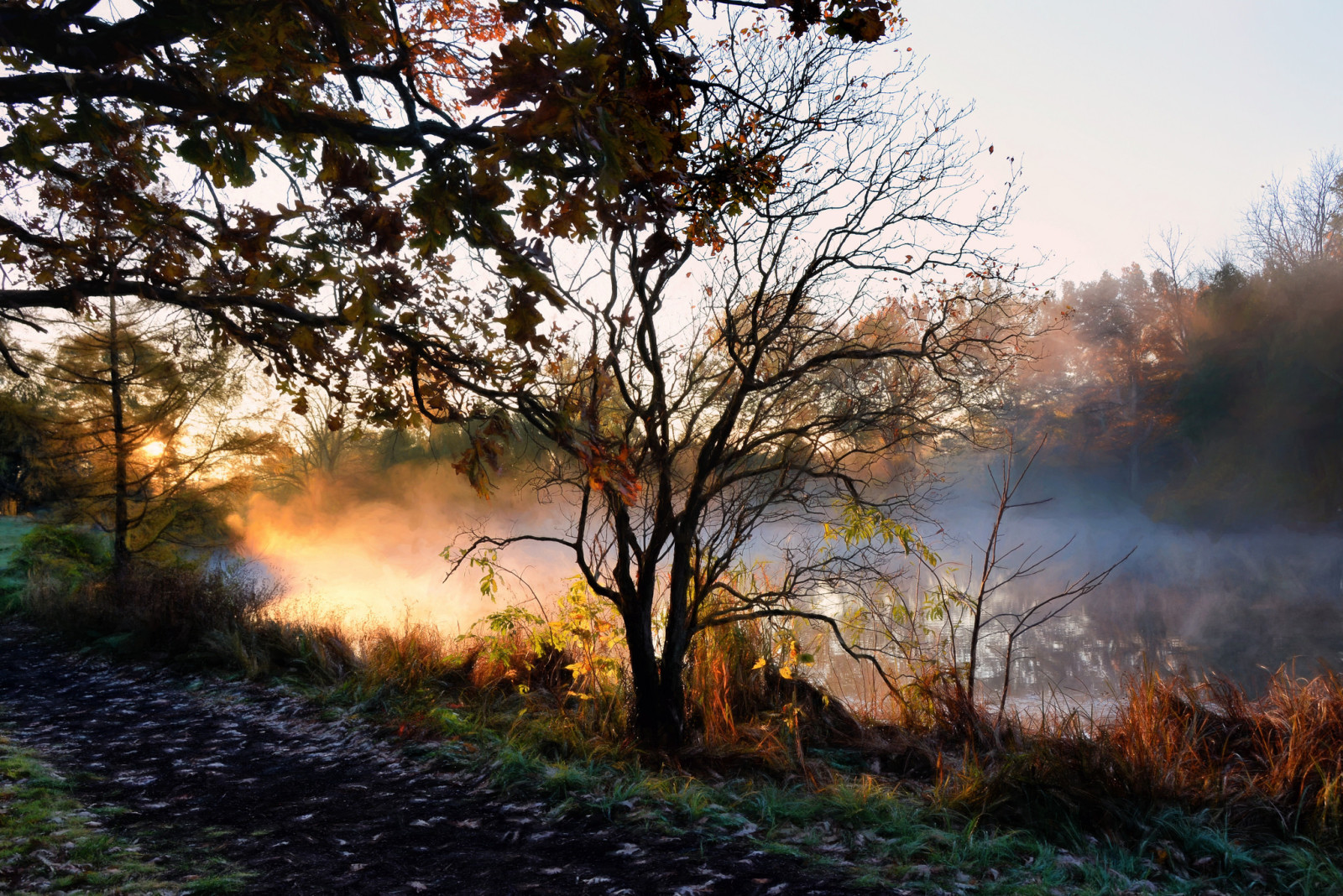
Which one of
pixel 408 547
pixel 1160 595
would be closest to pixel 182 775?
pixel 1160 595

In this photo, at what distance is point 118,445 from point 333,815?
39.2 feet

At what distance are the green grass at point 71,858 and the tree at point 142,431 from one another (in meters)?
9.66

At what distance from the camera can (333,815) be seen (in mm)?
4832

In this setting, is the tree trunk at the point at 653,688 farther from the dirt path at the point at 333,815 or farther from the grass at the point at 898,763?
the dirt path at the point at 333,815

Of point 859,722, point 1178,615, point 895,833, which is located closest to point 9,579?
point 859,722

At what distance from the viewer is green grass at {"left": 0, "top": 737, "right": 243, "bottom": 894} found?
3.71 metres

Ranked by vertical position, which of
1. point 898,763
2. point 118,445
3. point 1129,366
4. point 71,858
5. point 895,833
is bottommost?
point 898,763

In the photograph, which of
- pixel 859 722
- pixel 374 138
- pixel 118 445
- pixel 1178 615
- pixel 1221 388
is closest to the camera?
pixel 374 138

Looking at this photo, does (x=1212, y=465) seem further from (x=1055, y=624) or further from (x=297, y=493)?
(x=297, y=493)

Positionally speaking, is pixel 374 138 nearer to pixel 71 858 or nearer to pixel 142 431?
pixel 71 858

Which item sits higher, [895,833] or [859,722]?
[895,833]

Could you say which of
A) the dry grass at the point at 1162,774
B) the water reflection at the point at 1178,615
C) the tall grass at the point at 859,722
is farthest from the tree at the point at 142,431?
the dry grass at the point at 1162,774

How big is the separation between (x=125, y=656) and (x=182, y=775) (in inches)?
232

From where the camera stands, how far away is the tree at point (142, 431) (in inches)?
543
